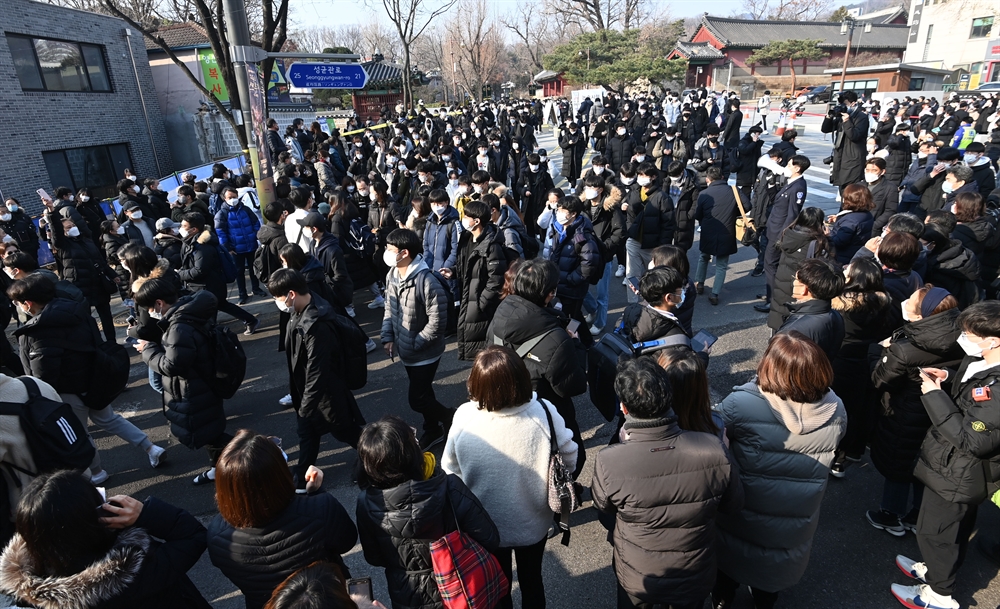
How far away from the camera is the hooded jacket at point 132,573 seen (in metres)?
1.72

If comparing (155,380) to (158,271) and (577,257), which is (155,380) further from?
(577,257)

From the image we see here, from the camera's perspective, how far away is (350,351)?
3709 mm

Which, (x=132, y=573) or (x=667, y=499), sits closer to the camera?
(x=132, y=573)

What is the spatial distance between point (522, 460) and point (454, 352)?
3911 millimetres

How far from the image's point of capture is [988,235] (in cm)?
505

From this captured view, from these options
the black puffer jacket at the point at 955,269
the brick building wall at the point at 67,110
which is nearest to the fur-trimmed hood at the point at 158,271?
the black puffer jacket at the point at 955,269

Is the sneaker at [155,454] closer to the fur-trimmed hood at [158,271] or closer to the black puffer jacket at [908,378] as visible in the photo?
the fur-trimmed hood at [158,271]

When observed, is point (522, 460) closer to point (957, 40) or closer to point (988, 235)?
point (988, 235)

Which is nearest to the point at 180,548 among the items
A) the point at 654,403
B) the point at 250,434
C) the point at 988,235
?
the point at 250,434

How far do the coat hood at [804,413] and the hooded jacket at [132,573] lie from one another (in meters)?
2.45

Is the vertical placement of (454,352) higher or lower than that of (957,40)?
lower

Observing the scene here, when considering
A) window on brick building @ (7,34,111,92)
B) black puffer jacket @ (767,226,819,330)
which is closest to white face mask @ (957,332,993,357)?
black puffer jacket @ (767,226,819,330)

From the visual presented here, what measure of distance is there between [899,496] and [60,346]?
→ 5545 millimetres

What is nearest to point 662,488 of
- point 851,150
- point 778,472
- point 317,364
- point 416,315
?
point 778,472
